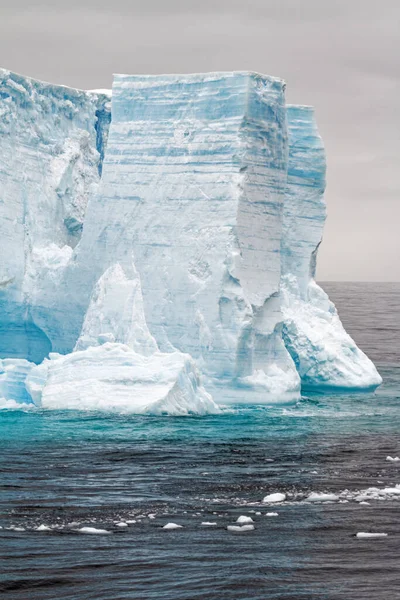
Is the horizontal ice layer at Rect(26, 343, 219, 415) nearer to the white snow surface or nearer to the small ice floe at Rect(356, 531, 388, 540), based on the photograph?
the white snow surface

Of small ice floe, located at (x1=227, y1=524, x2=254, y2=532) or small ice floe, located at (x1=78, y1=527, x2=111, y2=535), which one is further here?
small ice floe, located at (x1=227, y1=524, x2=254, y2=532)

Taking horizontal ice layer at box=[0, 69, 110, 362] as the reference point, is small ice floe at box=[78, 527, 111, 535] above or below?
below

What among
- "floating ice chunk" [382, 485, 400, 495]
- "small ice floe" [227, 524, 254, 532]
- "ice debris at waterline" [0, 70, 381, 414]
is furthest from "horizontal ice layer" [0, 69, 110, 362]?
"small ice floe" [227, 524, 254, 532]

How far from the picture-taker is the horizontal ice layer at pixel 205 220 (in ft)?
83.9

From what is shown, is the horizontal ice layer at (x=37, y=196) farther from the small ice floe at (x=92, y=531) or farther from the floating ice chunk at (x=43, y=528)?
the small ice floe at (x=92, y=531)

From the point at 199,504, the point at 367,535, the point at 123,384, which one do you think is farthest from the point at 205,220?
the point at 367,535

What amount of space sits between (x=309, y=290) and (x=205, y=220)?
5.30 m

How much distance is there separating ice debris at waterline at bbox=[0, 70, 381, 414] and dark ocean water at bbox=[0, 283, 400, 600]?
97 centimetres

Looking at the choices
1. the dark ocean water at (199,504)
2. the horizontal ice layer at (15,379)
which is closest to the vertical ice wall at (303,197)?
the dark ocean water at (199,504)

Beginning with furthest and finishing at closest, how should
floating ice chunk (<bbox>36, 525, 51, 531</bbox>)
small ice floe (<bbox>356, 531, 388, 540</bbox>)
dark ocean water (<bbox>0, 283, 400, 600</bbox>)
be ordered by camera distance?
floating ice chunk (<bbox>36, 525, 51, 531</bbox>) → small ice floe (<bbox>356, 531, 388, 540</bbox>) → dark ocean water (<bbox>0, 283, 400, 600</bbox>)

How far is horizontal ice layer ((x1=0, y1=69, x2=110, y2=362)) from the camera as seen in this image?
90.6ft

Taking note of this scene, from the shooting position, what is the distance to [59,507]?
17109mm

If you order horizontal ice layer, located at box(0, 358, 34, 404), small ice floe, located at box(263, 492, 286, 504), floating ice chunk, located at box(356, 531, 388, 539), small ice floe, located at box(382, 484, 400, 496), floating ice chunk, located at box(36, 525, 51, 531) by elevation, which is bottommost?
floating ice chunk, located at box(36, 525, 51, 531)

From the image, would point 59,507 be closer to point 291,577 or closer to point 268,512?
point 268,512
